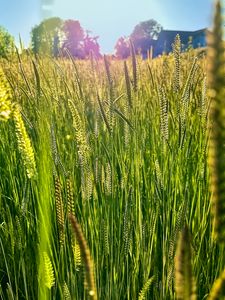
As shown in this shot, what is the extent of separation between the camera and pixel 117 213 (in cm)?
129

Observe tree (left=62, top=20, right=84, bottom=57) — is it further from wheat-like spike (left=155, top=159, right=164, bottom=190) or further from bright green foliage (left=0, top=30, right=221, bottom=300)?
wheat-like spike (left=155, top=159, right=164, bottom=190)

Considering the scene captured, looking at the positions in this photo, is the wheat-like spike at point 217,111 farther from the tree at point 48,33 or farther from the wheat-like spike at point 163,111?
the wheat-like spike at point 163,111

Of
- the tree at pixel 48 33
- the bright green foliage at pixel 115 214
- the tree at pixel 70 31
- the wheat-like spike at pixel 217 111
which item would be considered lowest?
the bright green foliage at pixel 115 214

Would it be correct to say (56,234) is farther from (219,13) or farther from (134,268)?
(219,13)

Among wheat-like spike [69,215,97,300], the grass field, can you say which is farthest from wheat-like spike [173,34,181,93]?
wheat-like spike [69,215,97,300]

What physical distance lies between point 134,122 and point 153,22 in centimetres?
5473

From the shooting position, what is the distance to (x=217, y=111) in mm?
186

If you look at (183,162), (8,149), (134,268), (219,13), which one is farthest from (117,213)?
(219,13)

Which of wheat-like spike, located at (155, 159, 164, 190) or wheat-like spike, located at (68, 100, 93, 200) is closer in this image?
wheat-like spike, located at (68, 100, 93, 200)

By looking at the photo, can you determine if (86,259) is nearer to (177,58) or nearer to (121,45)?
(177,58)

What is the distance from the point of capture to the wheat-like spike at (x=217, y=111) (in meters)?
0.18

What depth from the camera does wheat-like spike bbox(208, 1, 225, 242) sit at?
18 centimetres

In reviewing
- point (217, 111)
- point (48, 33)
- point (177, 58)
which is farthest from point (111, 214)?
point (217, 111)

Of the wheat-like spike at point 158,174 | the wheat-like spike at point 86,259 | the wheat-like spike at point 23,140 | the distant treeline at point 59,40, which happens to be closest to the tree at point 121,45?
the distant treeline at point 59,40
